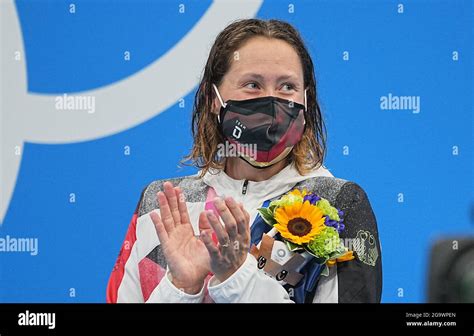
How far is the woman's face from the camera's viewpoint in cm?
288

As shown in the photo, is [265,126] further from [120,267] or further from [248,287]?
[120,267]

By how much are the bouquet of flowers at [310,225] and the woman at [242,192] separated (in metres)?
0.04

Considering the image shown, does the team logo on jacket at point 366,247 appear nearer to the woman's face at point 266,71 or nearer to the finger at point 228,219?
the finger at point 228,219

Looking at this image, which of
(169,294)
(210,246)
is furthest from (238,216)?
(169,294)

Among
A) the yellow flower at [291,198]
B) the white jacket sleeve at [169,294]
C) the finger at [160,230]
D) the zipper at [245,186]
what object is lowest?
the white jacket sleeve at [169,294]

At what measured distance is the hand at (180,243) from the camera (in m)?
2.74

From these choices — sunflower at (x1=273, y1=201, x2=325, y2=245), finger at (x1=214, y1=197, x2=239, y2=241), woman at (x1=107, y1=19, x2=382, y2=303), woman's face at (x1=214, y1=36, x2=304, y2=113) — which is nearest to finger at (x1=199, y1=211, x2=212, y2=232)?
woman at (x1=107, y1=19, x2=382, y2=303)

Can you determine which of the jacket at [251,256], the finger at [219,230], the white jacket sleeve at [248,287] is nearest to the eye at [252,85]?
the jacket at [251,256]

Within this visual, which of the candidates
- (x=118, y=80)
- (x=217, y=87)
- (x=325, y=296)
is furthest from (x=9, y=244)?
(x=325, y=296)

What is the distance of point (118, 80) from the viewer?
3.23 metres

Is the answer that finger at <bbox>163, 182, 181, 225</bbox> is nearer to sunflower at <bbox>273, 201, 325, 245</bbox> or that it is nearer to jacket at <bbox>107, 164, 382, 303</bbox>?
jacket at <bbox>107, 164, 382, 303</bbox>

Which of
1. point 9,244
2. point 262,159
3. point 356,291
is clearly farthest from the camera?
point 9,244
